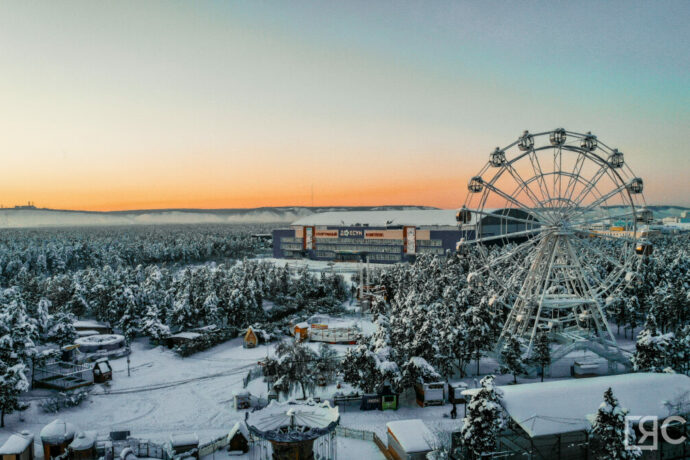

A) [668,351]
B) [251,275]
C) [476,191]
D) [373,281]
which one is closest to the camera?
[668,351]

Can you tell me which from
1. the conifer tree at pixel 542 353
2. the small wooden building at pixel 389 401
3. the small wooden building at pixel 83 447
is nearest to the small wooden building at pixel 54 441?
the small wooden building at pixel 83 447

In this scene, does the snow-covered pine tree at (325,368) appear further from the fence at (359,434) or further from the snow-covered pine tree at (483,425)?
the snow-covered pine tree at (483,425)

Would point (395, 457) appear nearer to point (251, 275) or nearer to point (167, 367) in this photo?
point (167, 367)

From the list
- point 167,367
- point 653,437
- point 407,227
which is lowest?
point 167,367

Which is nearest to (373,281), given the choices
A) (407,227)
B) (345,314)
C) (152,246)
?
(345,314)

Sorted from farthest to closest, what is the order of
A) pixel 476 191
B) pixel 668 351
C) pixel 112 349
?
pixel 112 349 → pixel 476 191 → pixel 668 351

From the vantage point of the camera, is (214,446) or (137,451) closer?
(137,451)

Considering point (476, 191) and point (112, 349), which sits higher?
point (476, 191)
